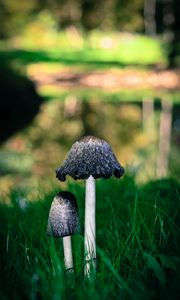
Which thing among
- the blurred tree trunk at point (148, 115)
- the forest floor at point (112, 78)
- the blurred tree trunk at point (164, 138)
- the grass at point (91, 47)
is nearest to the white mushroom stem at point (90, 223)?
the blurred tree trunk at point (164, 138)

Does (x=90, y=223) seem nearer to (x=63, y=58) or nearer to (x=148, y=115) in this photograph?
(x=148, y=115)

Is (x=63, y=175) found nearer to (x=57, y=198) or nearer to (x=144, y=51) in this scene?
(x=57, y=198)

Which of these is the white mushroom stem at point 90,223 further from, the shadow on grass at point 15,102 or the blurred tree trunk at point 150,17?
the blurred tree trunk at point 150,17

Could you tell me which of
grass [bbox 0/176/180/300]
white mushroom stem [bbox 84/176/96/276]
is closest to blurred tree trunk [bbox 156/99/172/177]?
grass [bbox 0/176/180/300]

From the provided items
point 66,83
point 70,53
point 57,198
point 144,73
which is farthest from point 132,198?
point 70,53

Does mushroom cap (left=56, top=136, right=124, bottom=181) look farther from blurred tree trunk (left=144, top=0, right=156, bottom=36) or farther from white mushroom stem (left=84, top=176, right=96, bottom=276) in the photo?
blurred tree trunk (left=144, top=0, right=156, bottom=36)
